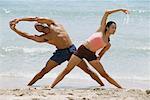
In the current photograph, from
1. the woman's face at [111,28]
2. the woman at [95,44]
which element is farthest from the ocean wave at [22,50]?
the woman's face at [111,28]

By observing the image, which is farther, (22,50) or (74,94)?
(22,50)

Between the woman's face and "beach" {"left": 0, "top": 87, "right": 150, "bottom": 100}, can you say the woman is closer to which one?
the woman's face

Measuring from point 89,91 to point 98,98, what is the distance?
585mm

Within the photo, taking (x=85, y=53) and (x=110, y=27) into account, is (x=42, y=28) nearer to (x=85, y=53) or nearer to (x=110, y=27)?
(x=85, y=53)

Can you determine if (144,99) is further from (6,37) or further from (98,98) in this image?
(6,37)

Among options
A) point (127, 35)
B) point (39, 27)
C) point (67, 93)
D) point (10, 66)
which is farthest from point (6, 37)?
point (67, 93)

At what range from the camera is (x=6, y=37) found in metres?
16.8

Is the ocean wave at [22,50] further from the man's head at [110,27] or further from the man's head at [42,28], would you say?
the man's head at [110,27]

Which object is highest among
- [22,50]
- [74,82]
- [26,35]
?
[22,50]

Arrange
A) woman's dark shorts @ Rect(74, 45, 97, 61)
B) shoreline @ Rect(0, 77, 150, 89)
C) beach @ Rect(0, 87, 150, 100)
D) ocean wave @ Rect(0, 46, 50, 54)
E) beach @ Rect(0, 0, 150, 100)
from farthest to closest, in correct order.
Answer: ocean wave @ Rect(0, 46, 50, 54) → shoreline @ Rect(0, 77, 150, 89) → woman's dark shorts @ Rect(74, 45, 97, 61) → beach @ Rect(0, 0, 150, 100) → beach @ Rect(0, 87, 150, 100)

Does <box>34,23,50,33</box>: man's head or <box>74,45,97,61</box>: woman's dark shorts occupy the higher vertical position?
<box>34,23,50,33</box>: man's head

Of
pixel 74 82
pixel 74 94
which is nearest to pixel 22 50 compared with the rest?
pixel 74 82


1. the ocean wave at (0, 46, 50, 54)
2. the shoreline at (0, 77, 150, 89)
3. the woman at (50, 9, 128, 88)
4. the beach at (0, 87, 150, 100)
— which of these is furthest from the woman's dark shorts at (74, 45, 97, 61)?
the ocean wave at (0, 46, 50, 54)

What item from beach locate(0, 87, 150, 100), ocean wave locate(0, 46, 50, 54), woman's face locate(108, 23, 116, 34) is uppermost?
ocean wave locate(0, 46, 50, 54)
